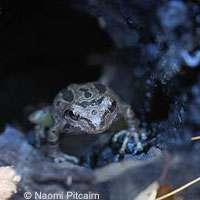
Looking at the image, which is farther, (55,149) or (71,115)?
(55,149)

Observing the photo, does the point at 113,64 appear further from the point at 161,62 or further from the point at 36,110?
the point at 161,62

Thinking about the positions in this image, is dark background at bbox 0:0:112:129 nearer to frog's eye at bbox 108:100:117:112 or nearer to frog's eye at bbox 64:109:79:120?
frog's eye at bbox 64:109:79:120

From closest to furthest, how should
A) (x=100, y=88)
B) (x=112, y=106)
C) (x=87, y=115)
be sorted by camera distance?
(x=87, y=115)
(x=112, y=106)
(x=100, y=88)

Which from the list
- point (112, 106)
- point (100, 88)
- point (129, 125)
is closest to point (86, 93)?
point (100, 88)

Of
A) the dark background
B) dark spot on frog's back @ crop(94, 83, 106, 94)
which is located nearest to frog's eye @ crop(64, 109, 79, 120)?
dark spot on frog's back @ crop(94, 83, 106, 94)

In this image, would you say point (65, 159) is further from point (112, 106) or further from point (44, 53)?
point (44, 53)
